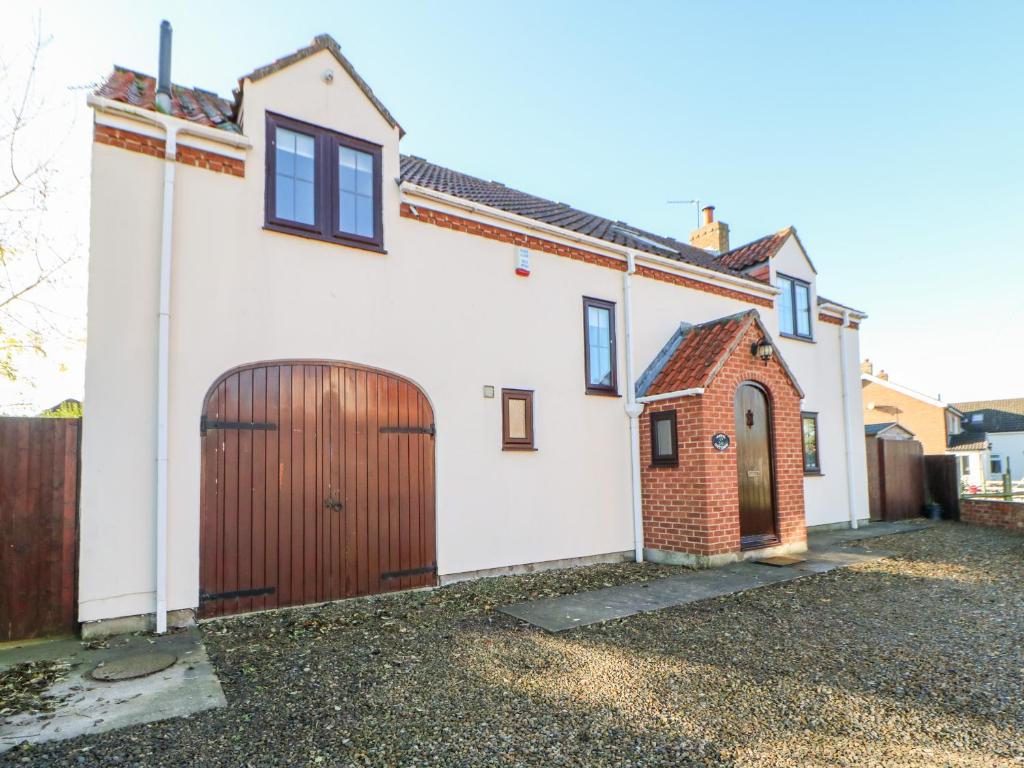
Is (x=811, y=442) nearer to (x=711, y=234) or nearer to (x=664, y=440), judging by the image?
(x=664, y=440)

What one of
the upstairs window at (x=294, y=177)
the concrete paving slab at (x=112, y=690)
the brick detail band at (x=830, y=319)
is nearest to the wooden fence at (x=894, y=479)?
the brick detail band at (x=830, y=319)

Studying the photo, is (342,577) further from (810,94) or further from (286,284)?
(810,94)

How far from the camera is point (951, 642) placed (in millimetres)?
4336

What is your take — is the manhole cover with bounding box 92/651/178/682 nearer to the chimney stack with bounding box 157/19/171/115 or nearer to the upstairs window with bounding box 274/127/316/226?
the upstairs window with bounding box 274/127/316/226

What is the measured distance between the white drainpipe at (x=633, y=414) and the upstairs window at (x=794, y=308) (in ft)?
14.3

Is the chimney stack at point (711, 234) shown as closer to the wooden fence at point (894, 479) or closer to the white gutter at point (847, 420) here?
the white gutter at point (847, 420)

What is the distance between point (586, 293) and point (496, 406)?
2437 mm

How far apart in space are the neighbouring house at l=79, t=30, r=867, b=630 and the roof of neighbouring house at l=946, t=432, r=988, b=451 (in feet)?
114

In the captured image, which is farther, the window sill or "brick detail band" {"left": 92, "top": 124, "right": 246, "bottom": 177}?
the window sill

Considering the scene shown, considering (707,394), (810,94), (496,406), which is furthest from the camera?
(810,94)

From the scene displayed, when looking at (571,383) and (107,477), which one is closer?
(107,477)

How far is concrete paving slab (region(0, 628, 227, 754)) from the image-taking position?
9.96 feet

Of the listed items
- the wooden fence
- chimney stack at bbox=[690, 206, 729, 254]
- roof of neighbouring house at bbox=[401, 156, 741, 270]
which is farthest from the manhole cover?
chimney stack at bbox=[690, 206, 729, 254]

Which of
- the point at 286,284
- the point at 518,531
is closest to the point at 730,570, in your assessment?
the point at 518,531
